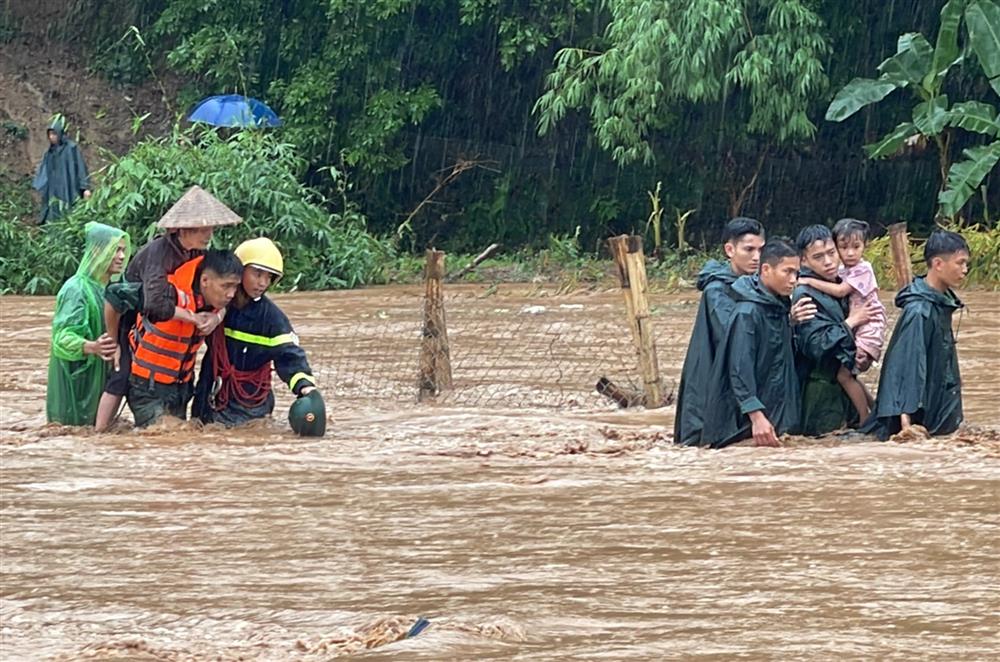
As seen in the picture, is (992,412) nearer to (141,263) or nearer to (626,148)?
(141,263)

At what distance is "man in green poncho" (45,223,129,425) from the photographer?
927 cm

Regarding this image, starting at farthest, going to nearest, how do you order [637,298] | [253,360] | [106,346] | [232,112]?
[232,112]
[637,298]
[253,360]
[106,346]

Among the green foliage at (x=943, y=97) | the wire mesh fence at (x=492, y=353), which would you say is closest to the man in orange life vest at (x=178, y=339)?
the wire mesh fence at (x=492, y=353)

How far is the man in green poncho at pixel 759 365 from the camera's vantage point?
800cm

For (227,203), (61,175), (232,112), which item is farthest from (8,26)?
(227,203)

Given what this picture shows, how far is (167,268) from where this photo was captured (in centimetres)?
891

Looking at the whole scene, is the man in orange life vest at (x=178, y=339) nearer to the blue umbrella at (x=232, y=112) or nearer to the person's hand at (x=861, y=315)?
the person's hand at (x=861, y=315)

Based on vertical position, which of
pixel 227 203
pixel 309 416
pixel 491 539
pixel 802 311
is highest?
pixel 227 203

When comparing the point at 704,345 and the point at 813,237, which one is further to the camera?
the point at 813,237

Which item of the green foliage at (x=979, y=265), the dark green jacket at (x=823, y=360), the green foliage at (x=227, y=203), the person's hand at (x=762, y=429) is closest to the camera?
the person's hand at (x=762, y=429)

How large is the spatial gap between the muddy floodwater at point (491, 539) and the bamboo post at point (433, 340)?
245mm

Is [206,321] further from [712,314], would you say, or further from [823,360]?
[823,360]

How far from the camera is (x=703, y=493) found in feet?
24.5

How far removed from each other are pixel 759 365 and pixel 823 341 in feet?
1.10
